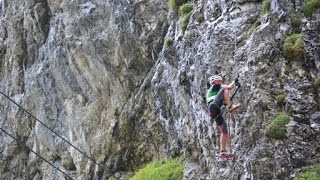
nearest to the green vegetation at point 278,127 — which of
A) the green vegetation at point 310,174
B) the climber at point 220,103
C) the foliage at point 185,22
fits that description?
the green vegetation at point 310,174

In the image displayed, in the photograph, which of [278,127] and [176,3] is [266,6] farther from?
[176,3]

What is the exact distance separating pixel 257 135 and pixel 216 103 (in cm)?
127

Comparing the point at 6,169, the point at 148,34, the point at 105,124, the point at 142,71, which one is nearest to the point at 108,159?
the point at 105,124

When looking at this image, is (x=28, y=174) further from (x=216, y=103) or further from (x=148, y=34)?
(x=216, y=103)

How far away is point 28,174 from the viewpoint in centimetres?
A: 2611

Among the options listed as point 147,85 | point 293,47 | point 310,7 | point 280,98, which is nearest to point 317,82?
point 280,98

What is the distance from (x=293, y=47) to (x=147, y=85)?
8.77 metres

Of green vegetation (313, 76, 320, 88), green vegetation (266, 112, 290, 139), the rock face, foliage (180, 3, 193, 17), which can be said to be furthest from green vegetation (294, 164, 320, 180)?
foliage (180, 3, 193, 17)

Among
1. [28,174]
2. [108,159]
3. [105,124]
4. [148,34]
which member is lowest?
[28,174]

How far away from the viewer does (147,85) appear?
19.5 meters

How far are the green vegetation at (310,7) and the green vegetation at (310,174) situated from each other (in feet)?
12.4

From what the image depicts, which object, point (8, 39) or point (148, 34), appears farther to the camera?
point (8, 39)

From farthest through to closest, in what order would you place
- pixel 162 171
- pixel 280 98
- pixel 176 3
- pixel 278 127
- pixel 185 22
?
1. pixel 176 3
2. pixel 162 171
3. pixel 185 22
4. pixel 280 98
5. pixel 278 127

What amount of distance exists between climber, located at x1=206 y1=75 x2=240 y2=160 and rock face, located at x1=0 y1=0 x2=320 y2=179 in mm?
318
